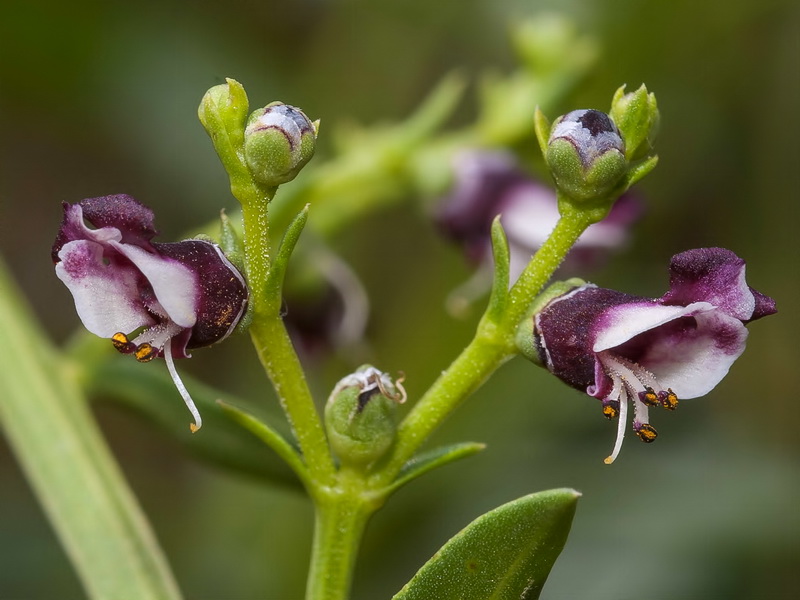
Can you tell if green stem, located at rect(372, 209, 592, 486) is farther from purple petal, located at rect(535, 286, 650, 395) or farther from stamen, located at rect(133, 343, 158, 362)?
stamen, located at rect(133, 343, 158, 362)

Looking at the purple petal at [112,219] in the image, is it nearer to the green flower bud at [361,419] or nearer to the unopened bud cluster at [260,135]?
the unopened bud cluster at [260,135]

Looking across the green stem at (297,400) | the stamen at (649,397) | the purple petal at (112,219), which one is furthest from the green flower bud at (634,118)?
the purple petal at (112,219)

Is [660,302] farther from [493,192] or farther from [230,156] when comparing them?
[493,192]

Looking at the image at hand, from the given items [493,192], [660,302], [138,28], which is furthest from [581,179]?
[138,28]

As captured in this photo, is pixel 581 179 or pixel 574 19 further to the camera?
pixel 574 19

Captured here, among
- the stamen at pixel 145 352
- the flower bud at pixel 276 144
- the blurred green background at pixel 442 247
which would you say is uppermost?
the flower bud at pixel 276 144
